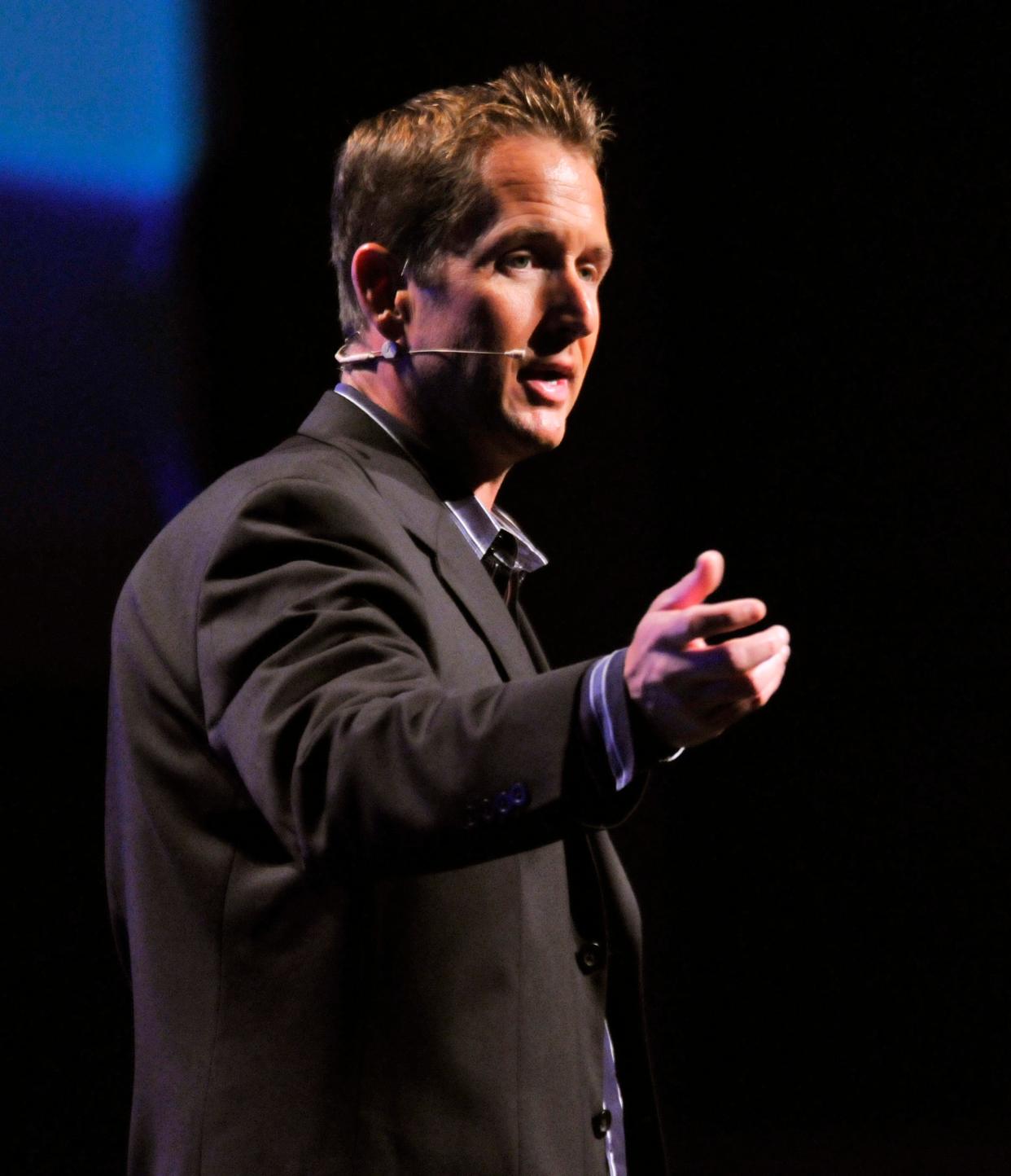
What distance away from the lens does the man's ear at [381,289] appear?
1673 millimetres

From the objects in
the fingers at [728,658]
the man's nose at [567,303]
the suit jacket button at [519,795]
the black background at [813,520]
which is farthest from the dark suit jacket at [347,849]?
the black background at [813,520]

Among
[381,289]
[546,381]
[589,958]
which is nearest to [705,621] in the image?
[589,958]

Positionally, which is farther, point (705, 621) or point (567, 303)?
point (567, 303)

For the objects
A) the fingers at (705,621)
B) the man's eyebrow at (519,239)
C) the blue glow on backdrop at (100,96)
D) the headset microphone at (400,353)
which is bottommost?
the fingers at (705,621)

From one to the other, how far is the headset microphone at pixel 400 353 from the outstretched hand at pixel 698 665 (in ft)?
2.42

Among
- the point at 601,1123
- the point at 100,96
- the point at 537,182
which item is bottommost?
the point at 601,1123

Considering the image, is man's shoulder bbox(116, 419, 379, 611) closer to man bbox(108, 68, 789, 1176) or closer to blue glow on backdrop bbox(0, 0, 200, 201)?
man bbox(108, 68, 789, 1176)

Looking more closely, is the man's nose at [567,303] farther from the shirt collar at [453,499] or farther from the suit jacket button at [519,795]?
the suit jacket button at [519,795]

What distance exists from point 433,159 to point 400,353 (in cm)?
23

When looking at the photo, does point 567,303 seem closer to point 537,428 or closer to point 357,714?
point 537,428

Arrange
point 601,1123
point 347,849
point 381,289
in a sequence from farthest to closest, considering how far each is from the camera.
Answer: point 381,289, point 601,1123, point 347,849

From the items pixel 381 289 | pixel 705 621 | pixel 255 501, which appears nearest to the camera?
pixel 705 621

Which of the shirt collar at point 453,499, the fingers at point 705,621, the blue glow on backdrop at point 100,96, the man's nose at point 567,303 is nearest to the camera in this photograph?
the fingers at point 705,621

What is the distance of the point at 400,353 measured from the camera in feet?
5.42
